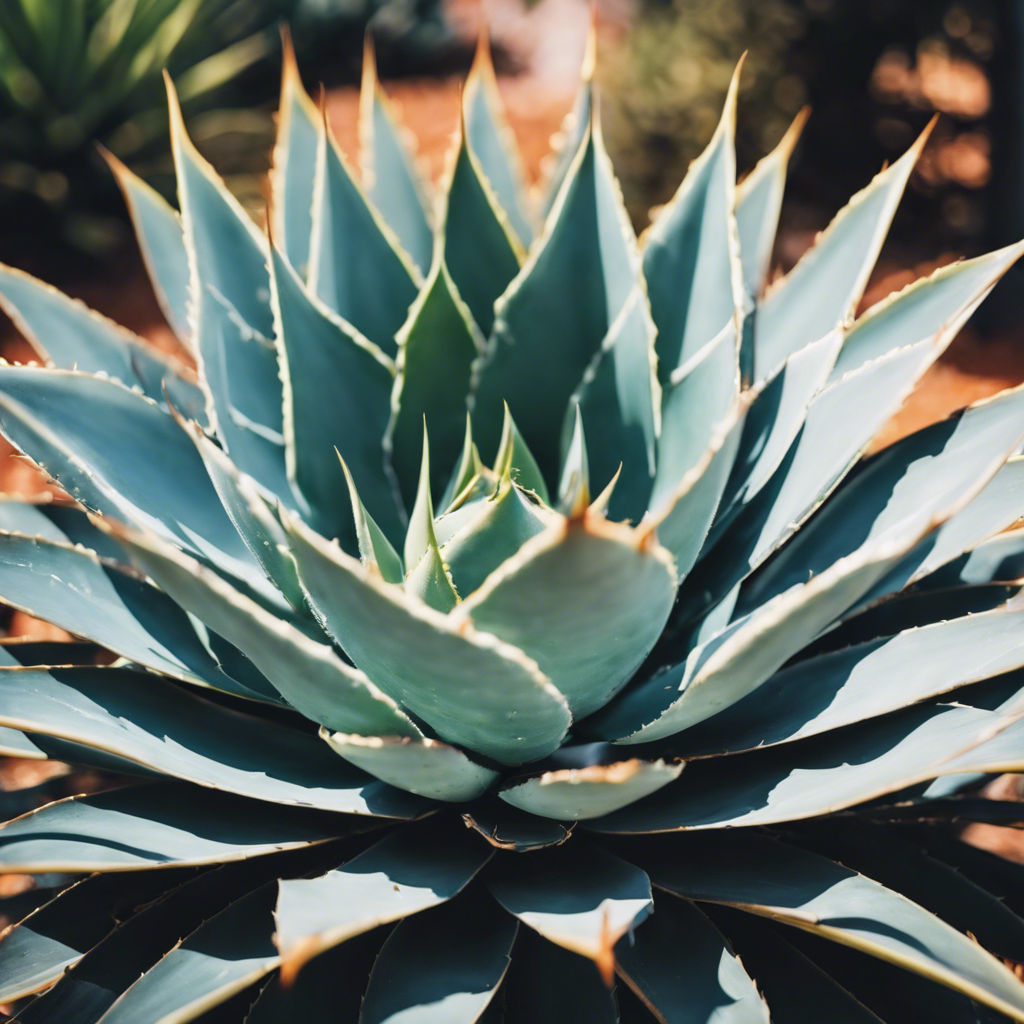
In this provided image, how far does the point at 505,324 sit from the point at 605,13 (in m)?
4.85

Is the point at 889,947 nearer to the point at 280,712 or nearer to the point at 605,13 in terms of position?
the point at 280,712

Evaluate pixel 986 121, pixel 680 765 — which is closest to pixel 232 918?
pixel 680 765

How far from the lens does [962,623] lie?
951mm

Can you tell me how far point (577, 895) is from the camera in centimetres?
86

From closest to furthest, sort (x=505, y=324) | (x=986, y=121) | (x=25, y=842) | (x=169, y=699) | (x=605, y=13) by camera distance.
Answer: (x=25, y=842) → (x=169, y=699) → (x=505, y=324) → (x=986, y=121) → (x=605, y=13)

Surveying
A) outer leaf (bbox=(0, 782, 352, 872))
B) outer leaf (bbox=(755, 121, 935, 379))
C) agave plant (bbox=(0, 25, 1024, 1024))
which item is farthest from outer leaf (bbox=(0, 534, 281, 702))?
outer leaf (bbox=(755, 121, 935, 379))

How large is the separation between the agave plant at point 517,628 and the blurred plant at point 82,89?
7.03 feet

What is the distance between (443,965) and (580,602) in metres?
0.41

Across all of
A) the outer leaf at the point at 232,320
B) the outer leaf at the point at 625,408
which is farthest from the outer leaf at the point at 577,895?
the outer leaf at the point at 232,320

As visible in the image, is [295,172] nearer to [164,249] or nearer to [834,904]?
[164,249]

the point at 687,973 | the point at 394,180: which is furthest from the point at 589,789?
the point at 394,180

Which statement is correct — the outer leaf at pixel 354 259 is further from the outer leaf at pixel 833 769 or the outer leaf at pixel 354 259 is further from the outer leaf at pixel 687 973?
the outer leaf at pixel 687 973

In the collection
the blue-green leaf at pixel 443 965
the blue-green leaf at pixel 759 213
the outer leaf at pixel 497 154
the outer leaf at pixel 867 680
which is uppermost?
the outer leaf at pixel 497 154

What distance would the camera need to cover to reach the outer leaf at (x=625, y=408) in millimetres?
1109
